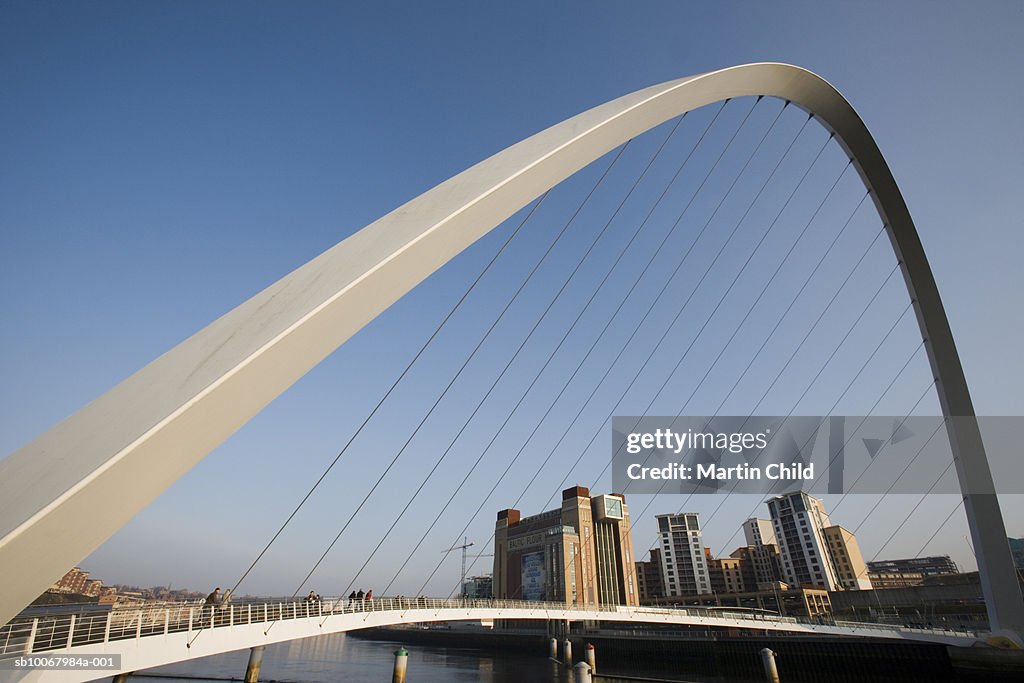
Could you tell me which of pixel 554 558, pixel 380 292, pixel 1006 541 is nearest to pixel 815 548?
pixel 554 558

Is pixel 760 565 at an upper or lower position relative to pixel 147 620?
upper

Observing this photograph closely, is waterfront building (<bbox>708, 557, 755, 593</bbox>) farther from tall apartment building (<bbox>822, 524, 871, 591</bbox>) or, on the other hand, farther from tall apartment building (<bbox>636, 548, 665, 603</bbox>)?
tall apartment building (<bbox>822, 524, 871, 591</bbox>)

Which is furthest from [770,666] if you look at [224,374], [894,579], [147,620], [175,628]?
[894,579]

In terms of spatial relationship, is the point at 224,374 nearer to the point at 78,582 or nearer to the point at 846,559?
the point at 78,582

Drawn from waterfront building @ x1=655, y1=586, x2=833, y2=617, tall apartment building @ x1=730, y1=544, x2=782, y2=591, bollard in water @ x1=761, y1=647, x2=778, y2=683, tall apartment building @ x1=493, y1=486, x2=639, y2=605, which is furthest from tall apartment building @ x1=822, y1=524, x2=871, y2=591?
bollard in water @ x1=761, y1=647, x2=778, y2=683

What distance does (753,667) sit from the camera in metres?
20.9

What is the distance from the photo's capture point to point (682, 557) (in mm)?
73875

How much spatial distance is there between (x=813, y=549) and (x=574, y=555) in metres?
31.9

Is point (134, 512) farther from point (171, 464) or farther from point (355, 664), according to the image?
point (355, 664)

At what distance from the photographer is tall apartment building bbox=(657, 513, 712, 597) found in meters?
71.4

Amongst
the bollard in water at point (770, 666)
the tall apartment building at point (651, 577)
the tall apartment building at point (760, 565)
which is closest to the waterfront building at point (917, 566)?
the tall apartment building at point (760, 565)

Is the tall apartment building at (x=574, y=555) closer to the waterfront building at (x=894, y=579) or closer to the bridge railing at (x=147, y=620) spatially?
the waterfront building at (x=894, y=579)

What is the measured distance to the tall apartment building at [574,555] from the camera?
50.7m

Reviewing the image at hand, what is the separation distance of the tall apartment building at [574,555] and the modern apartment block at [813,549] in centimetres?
2316
